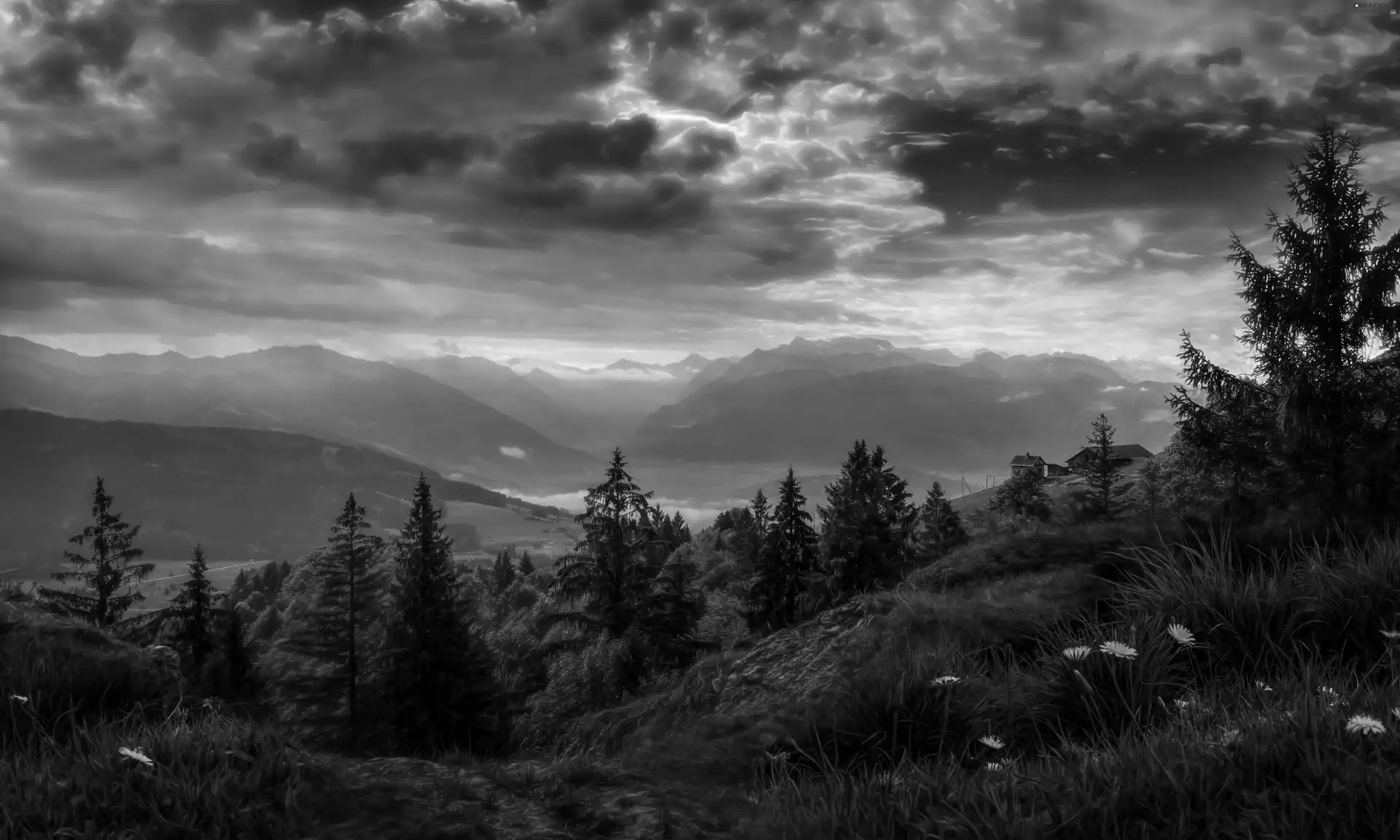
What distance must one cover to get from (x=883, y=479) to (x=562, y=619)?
673 inches

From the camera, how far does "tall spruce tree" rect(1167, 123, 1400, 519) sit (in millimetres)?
21656

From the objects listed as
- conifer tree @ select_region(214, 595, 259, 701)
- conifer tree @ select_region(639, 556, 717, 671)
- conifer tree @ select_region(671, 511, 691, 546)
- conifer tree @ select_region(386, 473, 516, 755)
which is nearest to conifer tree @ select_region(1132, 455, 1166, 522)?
conifer tree @ select_region(639, 556, 717, 671)

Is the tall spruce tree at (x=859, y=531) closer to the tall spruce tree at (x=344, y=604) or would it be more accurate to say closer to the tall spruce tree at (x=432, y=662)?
the tall spruce tree at (x=432, y=662)

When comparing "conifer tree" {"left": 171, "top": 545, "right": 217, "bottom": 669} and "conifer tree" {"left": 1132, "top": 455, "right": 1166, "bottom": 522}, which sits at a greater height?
"conifer tree" {"left": 1132, "top": 455, "right": 1166, "bottom": 522}

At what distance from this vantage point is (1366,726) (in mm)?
2889

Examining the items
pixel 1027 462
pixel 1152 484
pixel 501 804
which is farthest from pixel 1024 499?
pixel 1027 462

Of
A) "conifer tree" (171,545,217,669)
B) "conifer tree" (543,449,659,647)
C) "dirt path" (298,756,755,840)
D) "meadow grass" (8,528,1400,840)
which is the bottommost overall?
"conifer tree" (171,545,217,669)

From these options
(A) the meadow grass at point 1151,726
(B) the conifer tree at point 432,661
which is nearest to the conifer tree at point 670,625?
(B) the conifer tree at point 432,661

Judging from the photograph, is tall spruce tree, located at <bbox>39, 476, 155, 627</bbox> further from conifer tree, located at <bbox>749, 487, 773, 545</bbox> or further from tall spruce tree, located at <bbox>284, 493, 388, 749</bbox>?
conifer tree, located at <bbox>749, 487, 773, 545</bbox>

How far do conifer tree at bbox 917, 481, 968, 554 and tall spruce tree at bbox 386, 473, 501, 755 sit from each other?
82.2 ft

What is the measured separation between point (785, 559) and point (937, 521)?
16.9m

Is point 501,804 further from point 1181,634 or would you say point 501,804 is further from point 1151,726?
point 1181,634

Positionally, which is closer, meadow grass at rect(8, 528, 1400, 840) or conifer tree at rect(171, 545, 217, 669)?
meadow grass at rect(8, 528, 1400, 840)

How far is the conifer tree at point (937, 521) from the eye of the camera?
46.3 meters
